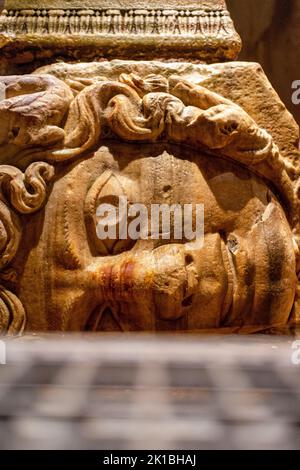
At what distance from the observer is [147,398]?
1088mm

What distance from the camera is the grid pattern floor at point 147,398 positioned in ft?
2.94

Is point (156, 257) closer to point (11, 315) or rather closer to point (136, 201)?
point (136, 201)

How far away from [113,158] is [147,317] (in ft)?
1.84

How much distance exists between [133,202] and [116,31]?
75 cm

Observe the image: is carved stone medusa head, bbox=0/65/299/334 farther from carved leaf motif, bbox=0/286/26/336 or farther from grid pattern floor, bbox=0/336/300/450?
grid pattern floor, bbox=0/336/300/450

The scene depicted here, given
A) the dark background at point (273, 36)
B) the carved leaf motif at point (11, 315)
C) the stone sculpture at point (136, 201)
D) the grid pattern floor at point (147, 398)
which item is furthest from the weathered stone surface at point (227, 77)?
the dark background at point (273, 36)

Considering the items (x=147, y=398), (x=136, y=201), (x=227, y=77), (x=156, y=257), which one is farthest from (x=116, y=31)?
(x=147, y=398)

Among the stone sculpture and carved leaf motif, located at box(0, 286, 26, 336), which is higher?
the stone sculpture

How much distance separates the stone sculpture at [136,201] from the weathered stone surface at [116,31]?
0.23 m

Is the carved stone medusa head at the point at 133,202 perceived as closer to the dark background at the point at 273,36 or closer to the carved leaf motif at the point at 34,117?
the carved leaf motif at the point at 34,117

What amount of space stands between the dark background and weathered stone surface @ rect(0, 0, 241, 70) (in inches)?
66.6

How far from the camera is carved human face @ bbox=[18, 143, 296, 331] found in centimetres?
204

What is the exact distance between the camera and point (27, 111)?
6.86 ft

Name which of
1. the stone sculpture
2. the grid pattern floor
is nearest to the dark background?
the stone sculpture
